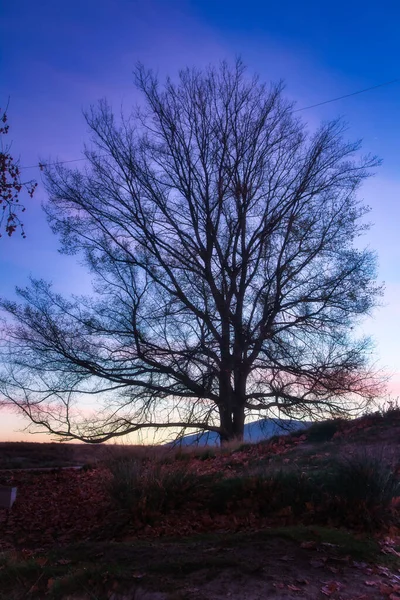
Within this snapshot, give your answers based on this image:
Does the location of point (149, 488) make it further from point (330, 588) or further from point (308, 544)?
point (330, 588)

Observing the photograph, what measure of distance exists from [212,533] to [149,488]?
1.42m

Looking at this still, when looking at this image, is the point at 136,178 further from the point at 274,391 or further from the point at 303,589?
the point at 303,589

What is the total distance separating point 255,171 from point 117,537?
12.9 meters

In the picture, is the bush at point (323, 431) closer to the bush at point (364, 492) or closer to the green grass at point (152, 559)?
the bush at point (364, 492)

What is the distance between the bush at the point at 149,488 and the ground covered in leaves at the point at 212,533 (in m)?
0.02

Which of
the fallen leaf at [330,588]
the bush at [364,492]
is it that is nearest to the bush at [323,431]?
the bush at [364,492]

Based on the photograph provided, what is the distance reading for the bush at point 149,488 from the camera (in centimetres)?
844

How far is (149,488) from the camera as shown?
8664 mm

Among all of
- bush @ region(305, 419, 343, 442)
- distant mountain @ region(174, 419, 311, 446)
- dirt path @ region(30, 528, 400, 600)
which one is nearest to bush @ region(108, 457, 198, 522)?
dirt path @ region(30, 528, 400, 600)

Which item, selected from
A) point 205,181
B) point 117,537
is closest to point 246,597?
point 117,537

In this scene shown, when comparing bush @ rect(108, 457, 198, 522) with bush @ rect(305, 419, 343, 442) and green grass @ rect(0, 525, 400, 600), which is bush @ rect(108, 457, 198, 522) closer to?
green grass @ rect(0, 525, 400, 600)

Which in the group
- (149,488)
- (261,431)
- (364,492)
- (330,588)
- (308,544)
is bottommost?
(330,588)

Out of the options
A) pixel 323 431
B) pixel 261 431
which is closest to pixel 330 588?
pixel 323 431

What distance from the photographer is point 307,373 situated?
1780 cm
